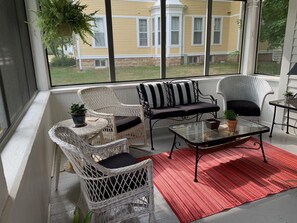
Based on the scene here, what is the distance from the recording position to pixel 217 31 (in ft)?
14.8

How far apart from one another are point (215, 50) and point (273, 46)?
1030 millimetres

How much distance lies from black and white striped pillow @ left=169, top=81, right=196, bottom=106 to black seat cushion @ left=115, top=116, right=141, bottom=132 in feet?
3.05

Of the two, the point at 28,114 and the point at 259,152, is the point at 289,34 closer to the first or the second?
the point at 259,152

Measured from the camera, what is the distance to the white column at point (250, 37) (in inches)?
169

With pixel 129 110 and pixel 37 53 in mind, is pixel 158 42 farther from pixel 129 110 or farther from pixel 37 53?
pixel 37 53

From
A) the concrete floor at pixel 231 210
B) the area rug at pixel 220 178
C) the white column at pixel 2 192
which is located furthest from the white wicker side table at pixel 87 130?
the white column at pixel 2 192

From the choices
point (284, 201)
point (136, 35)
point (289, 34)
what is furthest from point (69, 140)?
point (289, 34)

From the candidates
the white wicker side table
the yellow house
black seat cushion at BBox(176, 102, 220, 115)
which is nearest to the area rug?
black seat cushion at BBox(176, 102, 220, 115)

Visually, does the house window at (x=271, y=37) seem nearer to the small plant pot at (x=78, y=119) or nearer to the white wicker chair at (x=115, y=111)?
the white wicker chair at (x=115, y=111)

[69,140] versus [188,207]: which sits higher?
[69,140]

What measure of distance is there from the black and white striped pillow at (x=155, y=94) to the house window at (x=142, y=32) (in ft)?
2.96

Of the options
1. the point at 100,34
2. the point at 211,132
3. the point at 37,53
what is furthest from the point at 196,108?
the point at 37,53

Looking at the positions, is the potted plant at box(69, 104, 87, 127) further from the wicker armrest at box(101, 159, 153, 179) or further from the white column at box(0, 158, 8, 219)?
the white column at box(0, 158, 8, 219)

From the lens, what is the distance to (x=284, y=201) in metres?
2.12
